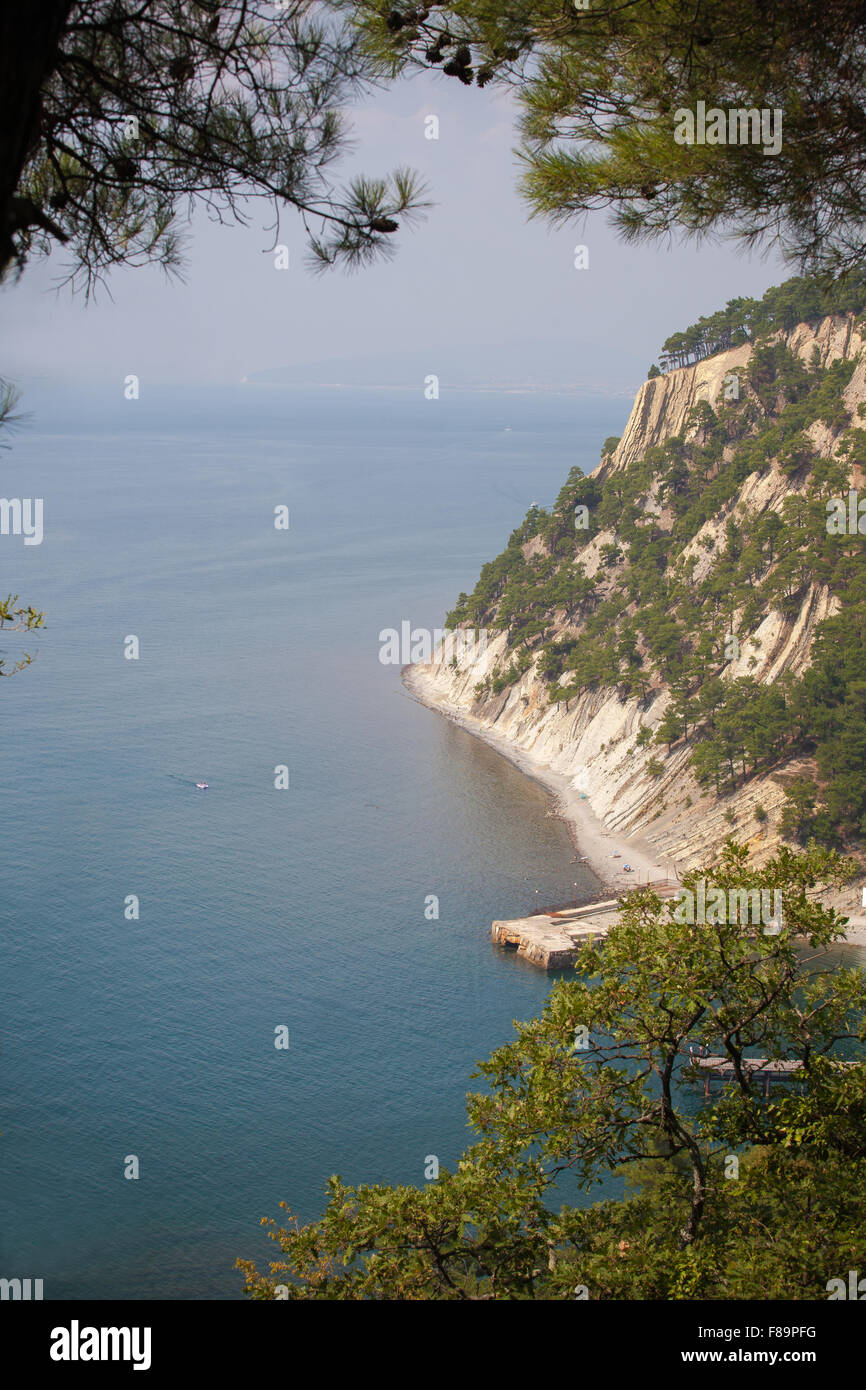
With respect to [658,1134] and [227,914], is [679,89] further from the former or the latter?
[227,914]

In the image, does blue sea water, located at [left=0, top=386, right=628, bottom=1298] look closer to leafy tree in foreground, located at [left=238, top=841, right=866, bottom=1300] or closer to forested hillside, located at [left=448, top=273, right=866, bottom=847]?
leafy tree in foreground, located at [left=238, top=841, right=866, bottom=1300]

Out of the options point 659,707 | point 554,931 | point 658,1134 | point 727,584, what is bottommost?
point 554,931

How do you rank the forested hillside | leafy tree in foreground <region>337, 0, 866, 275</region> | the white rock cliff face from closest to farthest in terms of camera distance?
1. leafy tree in foreground <region>337, 0, 866, 275</region>
2. the forested hillside
3. the white rock cliff face

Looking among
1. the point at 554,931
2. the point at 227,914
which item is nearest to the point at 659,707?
the point at 554,931

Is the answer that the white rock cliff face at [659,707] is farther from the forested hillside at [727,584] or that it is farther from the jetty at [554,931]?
the jetty at [554,931]

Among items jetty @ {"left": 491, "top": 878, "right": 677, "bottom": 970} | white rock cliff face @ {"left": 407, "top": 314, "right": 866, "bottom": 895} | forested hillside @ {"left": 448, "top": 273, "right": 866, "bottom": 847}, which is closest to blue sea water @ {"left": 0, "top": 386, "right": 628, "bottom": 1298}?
jetty @ {"left": 491, "top": 878, "right": 677, "bottom": 970}
